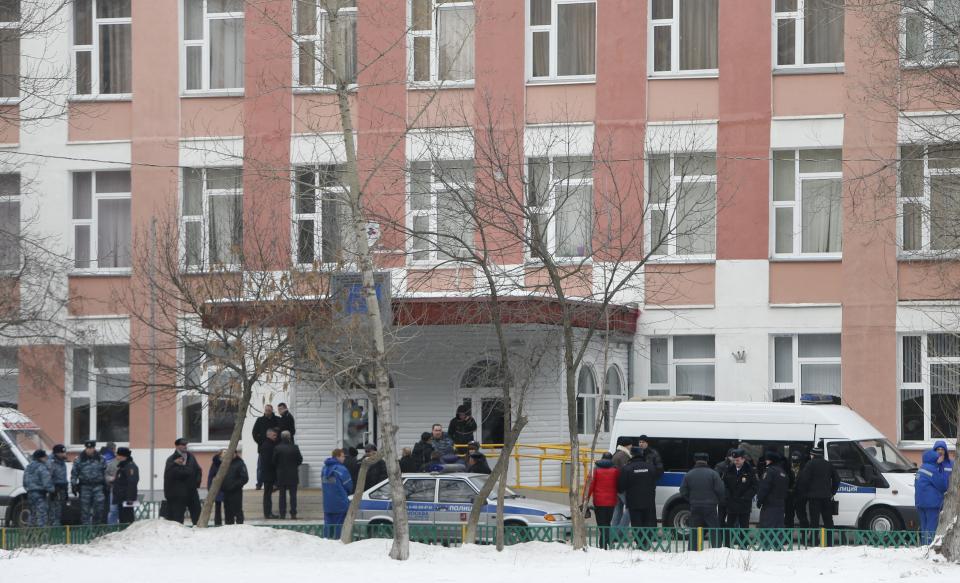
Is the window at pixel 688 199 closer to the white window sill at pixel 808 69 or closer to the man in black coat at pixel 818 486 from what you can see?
the white window sill at pixel 808 69

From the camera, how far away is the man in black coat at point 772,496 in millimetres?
22828

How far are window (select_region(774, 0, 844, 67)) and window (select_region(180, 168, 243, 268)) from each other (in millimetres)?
11148

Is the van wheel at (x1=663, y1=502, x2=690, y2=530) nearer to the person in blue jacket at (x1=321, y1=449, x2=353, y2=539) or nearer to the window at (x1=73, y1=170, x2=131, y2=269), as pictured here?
the person in blue jacket at (x1=321, y1=449, x2=353, y2=539)

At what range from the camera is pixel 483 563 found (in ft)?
65.9

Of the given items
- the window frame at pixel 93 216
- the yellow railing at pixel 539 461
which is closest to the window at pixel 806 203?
the yellow railing at pixel 539 461

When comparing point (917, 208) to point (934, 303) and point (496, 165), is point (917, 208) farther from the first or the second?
point (496, 165)

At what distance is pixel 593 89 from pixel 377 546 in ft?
43.8

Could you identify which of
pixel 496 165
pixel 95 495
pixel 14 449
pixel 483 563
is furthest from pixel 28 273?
pixel 483 563

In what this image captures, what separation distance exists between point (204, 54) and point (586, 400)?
11.0 meters

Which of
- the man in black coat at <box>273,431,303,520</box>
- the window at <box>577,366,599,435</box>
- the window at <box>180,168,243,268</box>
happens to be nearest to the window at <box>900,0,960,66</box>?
the window at <box>577,366,599,435</box>

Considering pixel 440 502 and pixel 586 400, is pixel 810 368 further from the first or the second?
pixel 440 502

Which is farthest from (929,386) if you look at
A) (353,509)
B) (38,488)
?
(38,488)

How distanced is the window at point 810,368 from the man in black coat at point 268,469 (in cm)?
1056

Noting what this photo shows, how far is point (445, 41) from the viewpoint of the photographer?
31.7 metres
